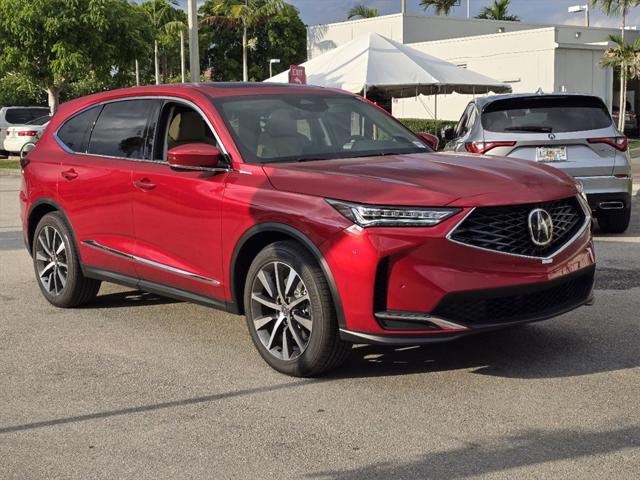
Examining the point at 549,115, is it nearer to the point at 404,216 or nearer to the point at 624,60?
the point at 404,216

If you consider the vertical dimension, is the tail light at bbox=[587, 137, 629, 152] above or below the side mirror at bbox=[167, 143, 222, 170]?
below

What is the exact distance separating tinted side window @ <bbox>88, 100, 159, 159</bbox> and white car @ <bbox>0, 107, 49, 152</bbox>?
2346cm

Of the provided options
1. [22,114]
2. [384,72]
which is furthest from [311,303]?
[22,114]

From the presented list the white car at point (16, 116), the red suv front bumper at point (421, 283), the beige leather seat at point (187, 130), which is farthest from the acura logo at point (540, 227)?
the white car at point (16, 116)

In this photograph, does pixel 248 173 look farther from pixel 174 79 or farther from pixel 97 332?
pixel 174 79

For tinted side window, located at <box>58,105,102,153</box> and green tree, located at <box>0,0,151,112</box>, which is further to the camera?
green tree, located at <box>0,0,151,112</box>

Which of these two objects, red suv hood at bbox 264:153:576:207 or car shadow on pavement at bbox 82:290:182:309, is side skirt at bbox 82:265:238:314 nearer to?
car shadow on pavement at bbox 82:290:182:309

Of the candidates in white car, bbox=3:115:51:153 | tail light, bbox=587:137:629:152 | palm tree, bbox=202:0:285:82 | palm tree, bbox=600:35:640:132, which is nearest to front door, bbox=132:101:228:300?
tail light, bbox=587:137:629:152

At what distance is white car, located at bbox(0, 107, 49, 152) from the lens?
2941 cm

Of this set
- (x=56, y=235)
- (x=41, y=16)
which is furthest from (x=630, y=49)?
(x=56, y=235)

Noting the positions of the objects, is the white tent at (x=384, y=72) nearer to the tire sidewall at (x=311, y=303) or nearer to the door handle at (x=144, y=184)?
the door handle at (x=144, y=184)

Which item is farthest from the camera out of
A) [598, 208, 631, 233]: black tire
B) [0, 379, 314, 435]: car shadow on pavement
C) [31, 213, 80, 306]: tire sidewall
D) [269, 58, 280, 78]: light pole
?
[269, 58, 280, 78]: light pole

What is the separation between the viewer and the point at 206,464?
4027mm

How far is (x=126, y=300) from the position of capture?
762 centimetres
